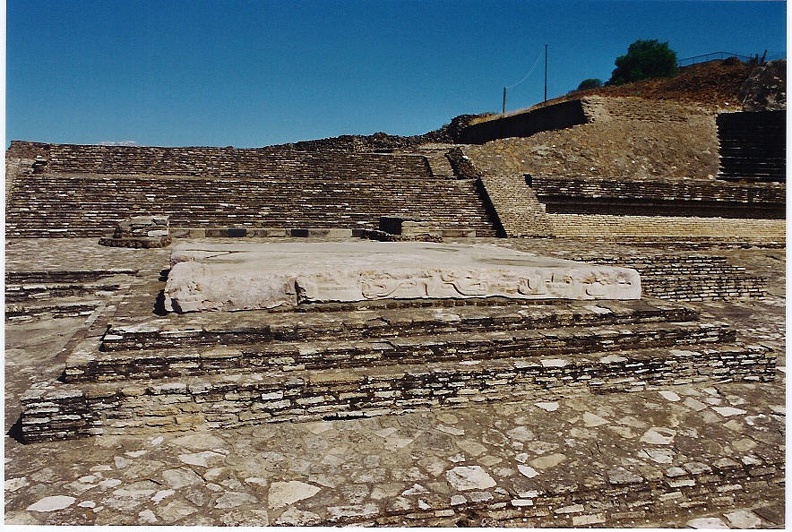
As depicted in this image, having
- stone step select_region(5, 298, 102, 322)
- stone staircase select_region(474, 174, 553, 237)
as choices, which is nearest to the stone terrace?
stone staircase select_region(474, 174, 553, 237)

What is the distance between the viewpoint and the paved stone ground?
244 centimetres

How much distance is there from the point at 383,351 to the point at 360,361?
16cm

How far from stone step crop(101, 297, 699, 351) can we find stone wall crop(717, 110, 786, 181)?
15.8m

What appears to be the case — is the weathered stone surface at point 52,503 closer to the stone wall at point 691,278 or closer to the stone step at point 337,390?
the stone step at point 337,390

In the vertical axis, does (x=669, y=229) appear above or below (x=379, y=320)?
above

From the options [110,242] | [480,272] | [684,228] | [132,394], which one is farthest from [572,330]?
[684,228]

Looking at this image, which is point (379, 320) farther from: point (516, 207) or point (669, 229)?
point (669, 229)

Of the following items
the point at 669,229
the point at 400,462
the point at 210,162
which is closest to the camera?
the point at 400,462

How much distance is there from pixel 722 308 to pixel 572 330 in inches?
157

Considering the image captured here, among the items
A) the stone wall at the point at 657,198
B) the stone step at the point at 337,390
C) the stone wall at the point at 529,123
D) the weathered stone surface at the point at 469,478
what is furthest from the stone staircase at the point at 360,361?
the stone wall at the point at 529,123

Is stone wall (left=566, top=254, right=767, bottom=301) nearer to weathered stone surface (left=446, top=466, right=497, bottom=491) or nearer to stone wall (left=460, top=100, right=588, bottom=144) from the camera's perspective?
weathered stone surface (left=446, top=466, right=497, bottom=491)

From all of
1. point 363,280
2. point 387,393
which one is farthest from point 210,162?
point 387,393

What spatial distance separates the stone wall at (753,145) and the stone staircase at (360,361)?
1598cm

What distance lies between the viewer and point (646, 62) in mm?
30641
